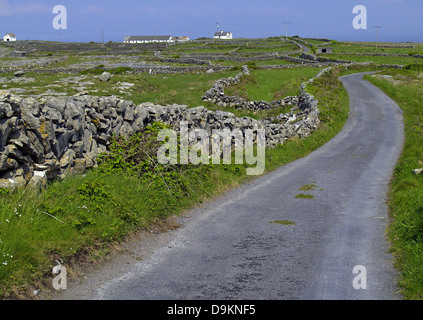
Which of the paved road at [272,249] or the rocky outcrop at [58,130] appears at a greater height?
the rocky outcrop at [58,130]

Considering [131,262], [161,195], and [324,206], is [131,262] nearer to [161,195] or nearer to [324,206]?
[161,195]

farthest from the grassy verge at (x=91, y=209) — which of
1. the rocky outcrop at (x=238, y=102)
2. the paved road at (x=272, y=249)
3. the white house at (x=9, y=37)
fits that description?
the white house at (x=9, y=37)

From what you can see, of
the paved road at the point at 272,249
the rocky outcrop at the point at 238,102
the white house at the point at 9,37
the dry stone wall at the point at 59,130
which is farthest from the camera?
the white house at the point at 9,37

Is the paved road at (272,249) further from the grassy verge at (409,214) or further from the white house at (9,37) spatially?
the white house at (9,37)

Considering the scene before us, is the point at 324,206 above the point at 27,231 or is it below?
below

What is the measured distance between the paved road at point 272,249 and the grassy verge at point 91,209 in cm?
54

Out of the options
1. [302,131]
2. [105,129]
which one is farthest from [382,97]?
[105,129]

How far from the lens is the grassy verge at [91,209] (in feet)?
22.3

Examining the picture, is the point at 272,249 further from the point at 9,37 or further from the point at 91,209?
the point at 9,37

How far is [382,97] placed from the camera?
40188 mm

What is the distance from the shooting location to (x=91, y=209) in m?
8.72

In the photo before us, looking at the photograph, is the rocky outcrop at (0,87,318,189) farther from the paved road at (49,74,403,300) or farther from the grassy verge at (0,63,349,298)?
the paved road at (49,74,403,300)
